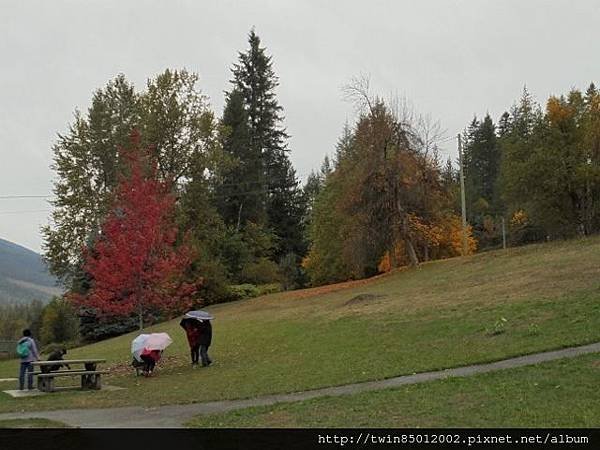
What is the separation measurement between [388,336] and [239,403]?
7385mm

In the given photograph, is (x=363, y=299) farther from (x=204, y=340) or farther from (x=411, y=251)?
(x=411, y=251)

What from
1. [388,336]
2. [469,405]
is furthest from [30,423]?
[388,336]

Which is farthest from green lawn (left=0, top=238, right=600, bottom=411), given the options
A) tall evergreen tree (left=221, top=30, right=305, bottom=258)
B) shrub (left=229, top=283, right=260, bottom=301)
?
tall evergreen tree (left=221, top=30, right=305, bottom=258)

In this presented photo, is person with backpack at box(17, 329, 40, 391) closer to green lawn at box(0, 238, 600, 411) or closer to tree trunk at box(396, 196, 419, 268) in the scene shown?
green lawn at box(0, 238, 600, 411)

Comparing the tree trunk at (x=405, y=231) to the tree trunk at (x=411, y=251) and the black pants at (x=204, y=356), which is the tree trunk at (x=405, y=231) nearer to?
the tree trunk at (x=411, y=251)

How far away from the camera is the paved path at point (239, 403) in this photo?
36.7 ft

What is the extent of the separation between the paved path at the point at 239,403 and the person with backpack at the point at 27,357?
5.24m

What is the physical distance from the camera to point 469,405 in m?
9.05

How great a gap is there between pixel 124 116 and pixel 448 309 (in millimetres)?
42193

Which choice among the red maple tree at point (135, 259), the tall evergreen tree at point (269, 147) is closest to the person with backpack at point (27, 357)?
the red maple tree at point (135, 259)

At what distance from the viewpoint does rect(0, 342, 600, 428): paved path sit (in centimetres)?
1119

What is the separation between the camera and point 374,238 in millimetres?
43594

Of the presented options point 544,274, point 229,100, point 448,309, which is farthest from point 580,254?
point 229,100
